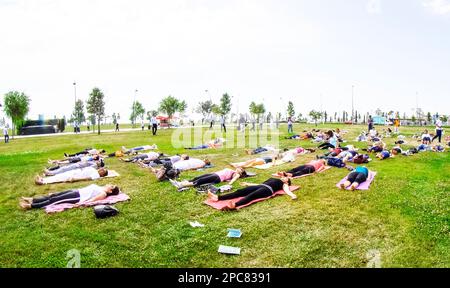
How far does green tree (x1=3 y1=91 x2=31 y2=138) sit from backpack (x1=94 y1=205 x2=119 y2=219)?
5009 centimetres

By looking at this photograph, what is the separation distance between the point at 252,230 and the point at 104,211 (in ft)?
13.9

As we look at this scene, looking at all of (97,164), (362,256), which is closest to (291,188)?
(362,256)

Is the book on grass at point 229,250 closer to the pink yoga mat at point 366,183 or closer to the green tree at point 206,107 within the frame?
the pink yoga mat at point 366,183

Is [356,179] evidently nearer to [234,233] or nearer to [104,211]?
[234,233]

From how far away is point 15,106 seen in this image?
4959 centimetres

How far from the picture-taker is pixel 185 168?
611 inches

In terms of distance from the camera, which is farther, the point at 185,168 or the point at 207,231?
the point at 185,168

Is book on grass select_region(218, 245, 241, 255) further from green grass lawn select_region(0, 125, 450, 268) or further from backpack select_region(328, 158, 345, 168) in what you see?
backpack select_region(328, 158, 345, 168)

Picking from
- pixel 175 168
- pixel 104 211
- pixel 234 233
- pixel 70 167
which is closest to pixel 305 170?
pixel 175 168

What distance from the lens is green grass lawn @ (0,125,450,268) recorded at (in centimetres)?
659

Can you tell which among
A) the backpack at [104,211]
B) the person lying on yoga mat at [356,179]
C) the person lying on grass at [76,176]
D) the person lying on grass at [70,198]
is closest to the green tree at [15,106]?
the person lying on grass at [76,176]

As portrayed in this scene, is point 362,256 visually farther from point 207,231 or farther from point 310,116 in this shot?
point 310,116

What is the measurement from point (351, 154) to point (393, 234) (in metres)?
10.3

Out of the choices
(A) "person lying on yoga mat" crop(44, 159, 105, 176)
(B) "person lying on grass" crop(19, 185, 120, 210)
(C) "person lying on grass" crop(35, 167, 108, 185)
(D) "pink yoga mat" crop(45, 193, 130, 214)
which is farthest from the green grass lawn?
(A) "person lying on yoga mat" crop(44, 159, 105, 176)
